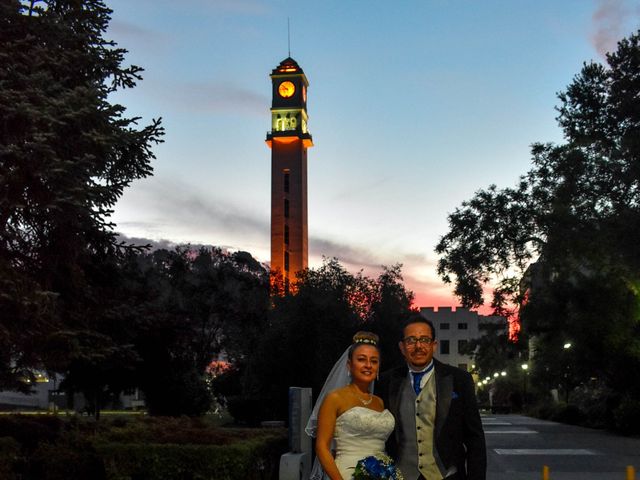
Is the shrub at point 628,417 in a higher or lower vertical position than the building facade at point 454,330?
lower

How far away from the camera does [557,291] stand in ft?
121

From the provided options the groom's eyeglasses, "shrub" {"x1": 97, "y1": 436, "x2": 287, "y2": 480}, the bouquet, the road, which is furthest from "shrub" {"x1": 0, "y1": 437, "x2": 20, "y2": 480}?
the groom's eyeglasses

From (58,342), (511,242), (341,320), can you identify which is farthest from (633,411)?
(58,342)

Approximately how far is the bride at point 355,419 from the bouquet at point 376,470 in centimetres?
15

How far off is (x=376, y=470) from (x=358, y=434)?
34 cm

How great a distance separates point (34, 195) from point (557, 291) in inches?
938

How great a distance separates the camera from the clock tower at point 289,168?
113688 mm

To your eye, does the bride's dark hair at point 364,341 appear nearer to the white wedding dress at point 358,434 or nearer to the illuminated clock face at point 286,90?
the white wedding dress at point 358,434

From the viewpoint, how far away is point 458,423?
572 cm

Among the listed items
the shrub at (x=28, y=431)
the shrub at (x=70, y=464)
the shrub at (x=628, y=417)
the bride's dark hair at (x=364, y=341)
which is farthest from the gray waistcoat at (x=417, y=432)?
the shrub at (x=628, y=417)

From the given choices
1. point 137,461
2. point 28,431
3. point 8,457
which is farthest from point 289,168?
point 137,461

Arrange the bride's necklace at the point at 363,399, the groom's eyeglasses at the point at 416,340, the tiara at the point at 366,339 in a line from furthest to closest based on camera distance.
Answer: the tiara at the point at 366,339 < the bride's necklace at the point at 363,399 < the groom's eyeglasses at the point at 416,340

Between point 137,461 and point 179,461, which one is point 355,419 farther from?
point 137,461

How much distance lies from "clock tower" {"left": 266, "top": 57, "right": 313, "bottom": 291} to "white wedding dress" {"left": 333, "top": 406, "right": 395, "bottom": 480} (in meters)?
101
